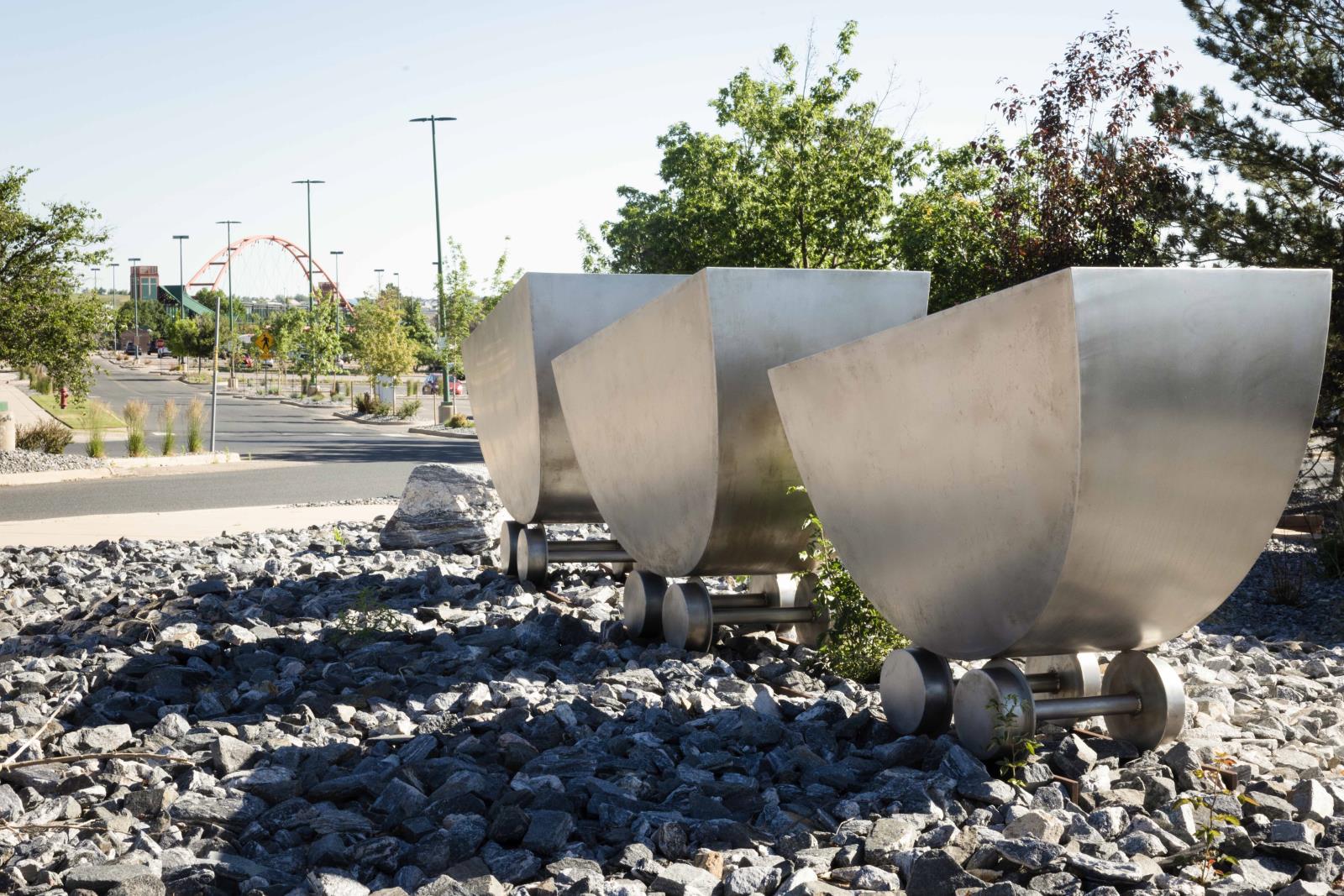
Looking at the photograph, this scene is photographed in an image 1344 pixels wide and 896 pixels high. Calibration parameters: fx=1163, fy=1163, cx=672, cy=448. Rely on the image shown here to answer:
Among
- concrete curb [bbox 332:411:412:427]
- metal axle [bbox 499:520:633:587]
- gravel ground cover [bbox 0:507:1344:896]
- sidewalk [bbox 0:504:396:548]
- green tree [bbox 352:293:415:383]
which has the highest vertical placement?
green tree [bbox 352:293:415:383]

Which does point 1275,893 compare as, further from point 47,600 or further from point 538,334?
point 47,600

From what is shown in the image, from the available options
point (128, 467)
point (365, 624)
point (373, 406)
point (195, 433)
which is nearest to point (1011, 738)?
point (365, 624)

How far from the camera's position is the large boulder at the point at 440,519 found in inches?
369

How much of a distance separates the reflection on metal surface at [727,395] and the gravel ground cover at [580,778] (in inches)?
24.2

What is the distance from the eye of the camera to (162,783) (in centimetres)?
384

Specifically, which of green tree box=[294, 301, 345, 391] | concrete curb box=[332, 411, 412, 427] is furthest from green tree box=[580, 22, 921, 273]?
green tree box=[294, 301, 345, 391]

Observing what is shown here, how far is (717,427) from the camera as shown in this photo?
4977 millimetres

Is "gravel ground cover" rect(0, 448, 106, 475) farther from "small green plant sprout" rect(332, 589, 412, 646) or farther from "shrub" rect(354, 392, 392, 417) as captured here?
"shrub" rect(354, 392, 392, 417)

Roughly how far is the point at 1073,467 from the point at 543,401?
470 cm

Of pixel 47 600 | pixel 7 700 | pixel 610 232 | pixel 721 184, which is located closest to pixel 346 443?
pixel 610 232

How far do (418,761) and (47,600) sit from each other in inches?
184

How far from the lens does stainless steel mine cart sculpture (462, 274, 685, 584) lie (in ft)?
24.2

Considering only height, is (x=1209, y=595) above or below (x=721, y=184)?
below

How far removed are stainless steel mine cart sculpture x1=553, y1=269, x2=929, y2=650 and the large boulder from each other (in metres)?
3.29
